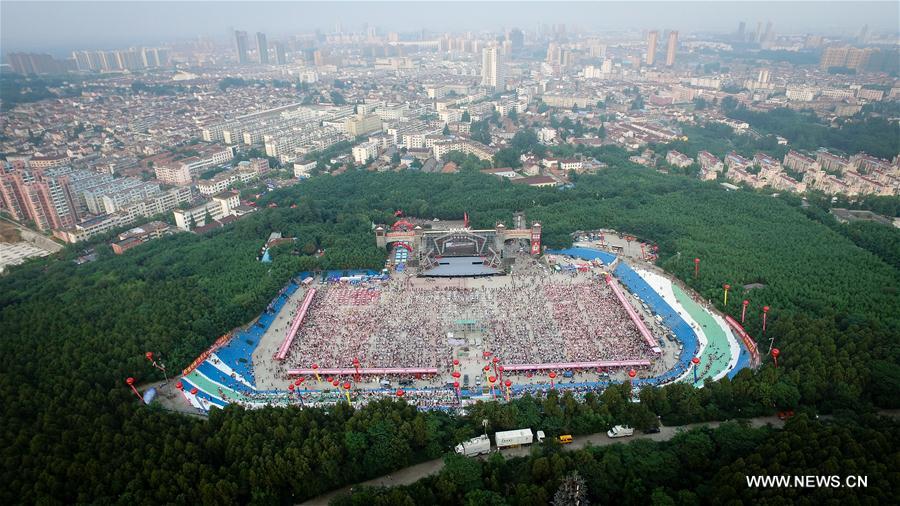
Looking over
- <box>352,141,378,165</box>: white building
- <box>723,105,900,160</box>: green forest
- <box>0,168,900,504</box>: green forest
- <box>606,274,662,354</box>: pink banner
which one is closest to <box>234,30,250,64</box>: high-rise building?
<box>352,141,378,165</box>: white building

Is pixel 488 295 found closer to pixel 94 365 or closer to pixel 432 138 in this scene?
pixel 94 365

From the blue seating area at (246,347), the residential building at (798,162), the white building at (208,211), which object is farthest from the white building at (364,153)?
the residential building at (798,162)

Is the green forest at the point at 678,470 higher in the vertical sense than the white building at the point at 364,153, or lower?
higher

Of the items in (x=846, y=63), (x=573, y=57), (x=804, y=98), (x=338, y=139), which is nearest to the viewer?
(x=338, y=139)

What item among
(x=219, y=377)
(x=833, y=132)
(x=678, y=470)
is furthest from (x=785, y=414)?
(x=833, y=132)

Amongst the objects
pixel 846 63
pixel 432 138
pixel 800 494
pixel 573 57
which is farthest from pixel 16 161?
pixel 846 63

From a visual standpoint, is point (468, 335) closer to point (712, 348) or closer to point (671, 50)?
point (712, 348)

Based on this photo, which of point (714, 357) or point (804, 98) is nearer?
point (714, 357)

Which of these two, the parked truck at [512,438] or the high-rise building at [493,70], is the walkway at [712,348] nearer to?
the parked truck at [512,438]
